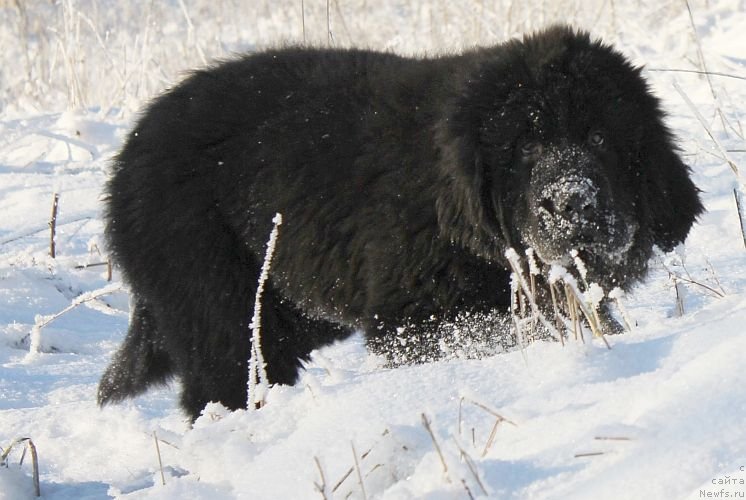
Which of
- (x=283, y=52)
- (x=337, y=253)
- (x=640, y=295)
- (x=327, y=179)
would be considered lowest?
(x=640, y=295)

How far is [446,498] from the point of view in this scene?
6.48ft

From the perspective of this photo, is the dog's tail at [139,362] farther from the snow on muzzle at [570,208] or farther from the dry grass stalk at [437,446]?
the dry grass stalk at [437,446]

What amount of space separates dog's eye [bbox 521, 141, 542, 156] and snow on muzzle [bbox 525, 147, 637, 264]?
5 cm

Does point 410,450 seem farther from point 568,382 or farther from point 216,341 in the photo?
point 216,341

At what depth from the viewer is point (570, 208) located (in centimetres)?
349

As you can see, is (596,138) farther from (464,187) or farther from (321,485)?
(321,485)

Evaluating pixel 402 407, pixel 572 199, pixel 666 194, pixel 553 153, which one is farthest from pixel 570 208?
pixel 402 407

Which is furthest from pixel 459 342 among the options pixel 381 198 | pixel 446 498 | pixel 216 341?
pixel 446 498

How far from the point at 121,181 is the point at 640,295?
→ 2547mm

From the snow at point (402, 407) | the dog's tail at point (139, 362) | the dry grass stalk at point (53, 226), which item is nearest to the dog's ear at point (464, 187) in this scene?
the snow at point (402, 407)

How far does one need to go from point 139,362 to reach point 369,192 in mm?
1205

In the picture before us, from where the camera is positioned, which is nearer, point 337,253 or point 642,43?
point 337,253

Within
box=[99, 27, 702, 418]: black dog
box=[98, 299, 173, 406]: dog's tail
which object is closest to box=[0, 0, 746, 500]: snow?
box=[98, 299, 173, 406]: dog's tail

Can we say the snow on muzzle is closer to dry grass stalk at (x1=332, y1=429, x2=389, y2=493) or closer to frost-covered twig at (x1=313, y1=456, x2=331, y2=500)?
dry grass stalk at (x1=332, y1=429, x2=389, y2=493)
